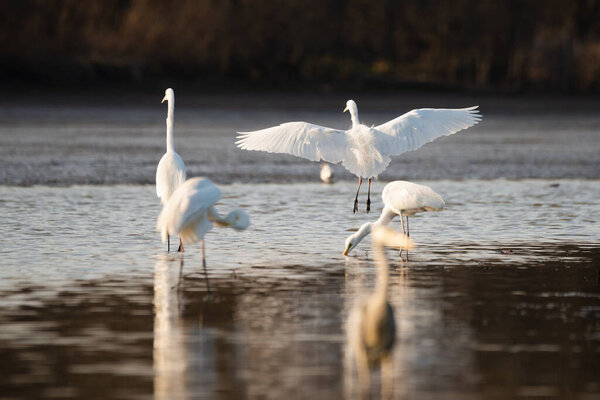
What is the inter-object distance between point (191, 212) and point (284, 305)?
1.36 metres

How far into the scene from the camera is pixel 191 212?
971cm

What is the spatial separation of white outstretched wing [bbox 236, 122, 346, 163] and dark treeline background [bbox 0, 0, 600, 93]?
30464 mm

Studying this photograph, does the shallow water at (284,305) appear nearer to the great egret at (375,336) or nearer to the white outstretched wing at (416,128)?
the great egret at (375,336)

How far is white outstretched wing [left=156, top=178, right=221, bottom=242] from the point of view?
970 centimetres

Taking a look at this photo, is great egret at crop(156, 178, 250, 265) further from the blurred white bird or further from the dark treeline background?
the dark treeline background

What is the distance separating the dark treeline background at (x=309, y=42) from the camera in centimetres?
4609

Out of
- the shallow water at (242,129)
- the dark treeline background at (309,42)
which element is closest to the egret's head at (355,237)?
the shallow water at (242,129)

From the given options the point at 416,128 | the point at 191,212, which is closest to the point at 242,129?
the point at 416,128

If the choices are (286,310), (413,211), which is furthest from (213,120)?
(286,310)

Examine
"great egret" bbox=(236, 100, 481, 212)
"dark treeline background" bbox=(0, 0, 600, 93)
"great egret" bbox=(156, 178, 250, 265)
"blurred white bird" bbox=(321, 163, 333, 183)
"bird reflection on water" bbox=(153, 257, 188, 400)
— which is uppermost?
"dark treeline background" bbox=(0, 0, 600, 93)

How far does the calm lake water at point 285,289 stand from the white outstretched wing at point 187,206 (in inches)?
19.7

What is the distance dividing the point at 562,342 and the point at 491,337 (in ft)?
1.50

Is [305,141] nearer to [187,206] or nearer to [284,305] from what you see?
[187,206]

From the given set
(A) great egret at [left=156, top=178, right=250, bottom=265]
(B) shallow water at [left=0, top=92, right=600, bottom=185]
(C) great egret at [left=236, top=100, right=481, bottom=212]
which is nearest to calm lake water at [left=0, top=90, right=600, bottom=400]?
(B) shallow water at [left=0, top=92, right=600, bottom=185]
